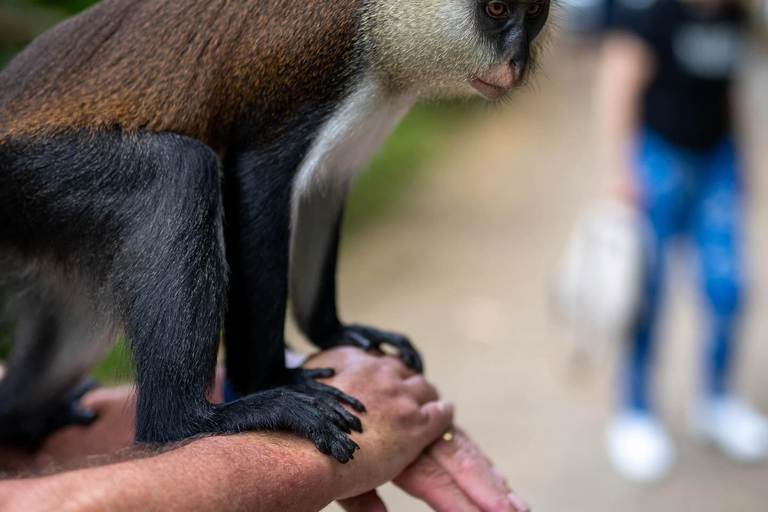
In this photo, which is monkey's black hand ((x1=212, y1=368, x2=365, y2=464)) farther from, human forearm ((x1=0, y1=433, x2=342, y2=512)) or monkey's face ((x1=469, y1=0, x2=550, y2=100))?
monkey's face ((x1=469, y1=0, x2=550, y2=100))

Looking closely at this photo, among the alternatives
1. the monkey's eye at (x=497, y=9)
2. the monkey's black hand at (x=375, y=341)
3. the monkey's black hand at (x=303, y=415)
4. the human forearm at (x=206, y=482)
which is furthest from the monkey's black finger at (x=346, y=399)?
the monkey's eye at (x=497, y=9)

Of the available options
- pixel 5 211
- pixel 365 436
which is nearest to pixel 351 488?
pixel 365 436

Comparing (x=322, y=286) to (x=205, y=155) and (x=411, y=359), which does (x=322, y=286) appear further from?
(x=205, y=155)

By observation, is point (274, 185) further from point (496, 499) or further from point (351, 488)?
point (496, 499)

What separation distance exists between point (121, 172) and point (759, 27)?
3938 millimetres

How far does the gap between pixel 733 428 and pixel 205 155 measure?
360cm

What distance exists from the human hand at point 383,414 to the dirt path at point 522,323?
6.21 feet

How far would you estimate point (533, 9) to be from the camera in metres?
1.89

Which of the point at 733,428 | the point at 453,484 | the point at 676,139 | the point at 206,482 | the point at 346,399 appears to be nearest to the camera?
the point at 206,482

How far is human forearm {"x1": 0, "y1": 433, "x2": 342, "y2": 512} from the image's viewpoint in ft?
4.14

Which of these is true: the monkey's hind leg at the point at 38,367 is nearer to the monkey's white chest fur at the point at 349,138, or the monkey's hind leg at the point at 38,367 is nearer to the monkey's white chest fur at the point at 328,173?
the monkey's white chest fur at the point at 328,173

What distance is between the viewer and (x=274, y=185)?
1.84 m

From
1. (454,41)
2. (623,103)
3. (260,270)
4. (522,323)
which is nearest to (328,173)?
(260,270)

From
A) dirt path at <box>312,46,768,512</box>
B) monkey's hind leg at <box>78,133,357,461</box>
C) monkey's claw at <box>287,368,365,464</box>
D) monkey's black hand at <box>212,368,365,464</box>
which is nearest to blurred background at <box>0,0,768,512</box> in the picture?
dirt path at <box>312,46,768,512</box>
